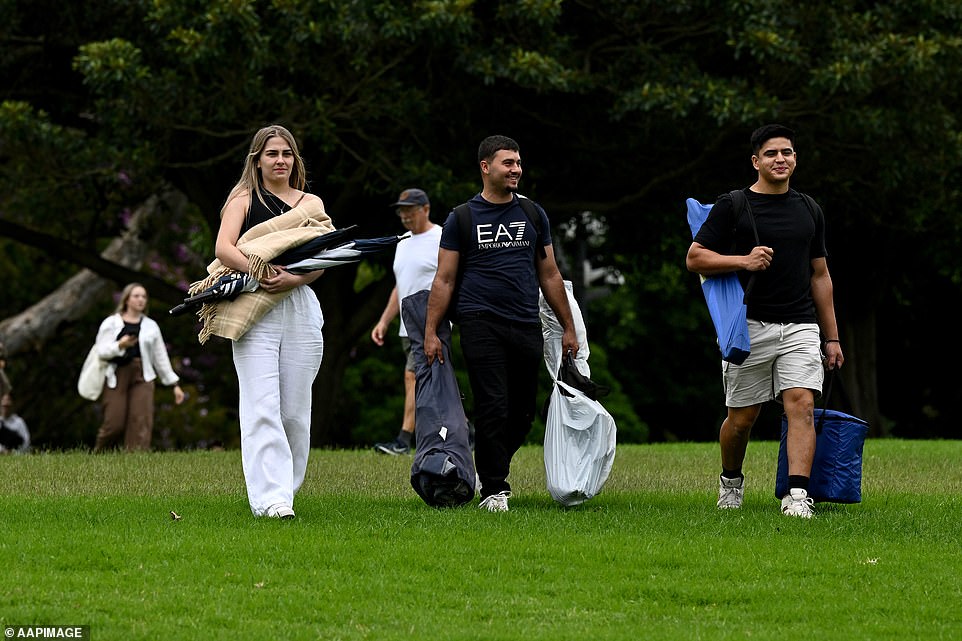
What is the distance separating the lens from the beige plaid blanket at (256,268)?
8.80 metres

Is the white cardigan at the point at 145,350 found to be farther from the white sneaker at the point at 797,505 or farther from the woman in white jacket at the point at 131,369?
the white sneaker at the point at 797,505

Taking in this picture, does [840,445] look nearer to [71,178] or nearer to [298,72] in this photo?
[298,72]

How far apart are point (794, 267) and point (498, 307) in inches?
65.9

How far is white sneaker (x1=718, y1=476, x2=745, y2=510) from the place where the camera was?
9680mm

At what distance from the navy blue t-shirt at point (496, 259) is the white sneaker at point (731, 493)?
60.1 inches

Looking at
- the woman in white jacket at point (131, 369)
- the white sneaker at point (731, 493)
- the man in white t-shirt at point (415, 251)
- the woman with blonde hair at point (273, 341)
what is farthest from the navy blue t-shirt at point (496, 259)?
the woman in white jacket at point (131, 369)

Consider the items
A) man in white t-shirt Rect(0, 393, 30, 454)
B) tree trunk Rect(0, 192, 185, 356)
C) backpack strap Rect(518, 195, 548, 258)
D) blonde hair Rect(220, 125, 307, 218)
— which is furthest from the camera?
tree trunk Rect(0, 192, 185, 356)

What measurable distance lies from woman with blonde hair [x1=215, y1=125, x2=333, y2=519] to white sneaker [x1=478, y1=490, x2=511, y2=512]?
1.05 metres

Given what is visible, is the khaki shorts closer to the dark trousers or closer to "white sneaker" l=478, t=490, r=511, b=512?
the dark trousers

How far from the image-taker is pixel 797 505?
9.07m

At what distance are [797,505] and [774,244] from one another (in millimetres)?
1445

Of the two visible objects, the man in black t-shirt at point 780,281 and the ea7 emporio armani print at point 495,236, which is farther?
the ea7 emporio armani print at point 495,236

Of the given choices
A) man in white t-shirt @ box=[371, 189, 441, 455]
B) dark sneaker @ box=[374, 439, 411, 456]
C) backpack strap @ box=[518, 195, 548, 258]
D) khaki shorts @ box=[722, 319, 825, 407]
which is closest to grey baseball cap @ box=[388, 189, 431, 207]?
Answer: man in white t-shirt @ box=[371, 189, 441, 455]

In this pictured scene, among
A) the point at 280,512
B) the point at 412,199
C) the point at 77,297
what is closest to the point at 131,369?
the point at 412,199
